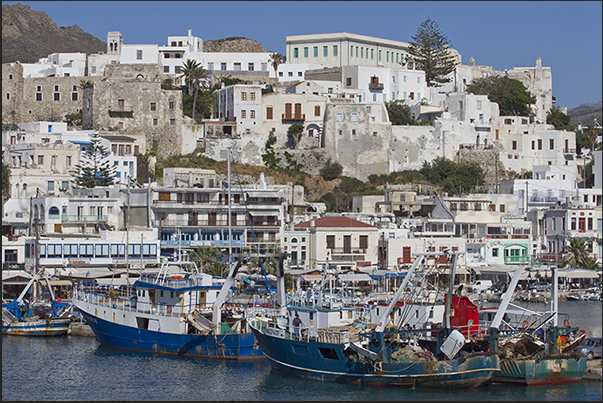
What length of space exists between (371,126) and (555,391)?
154 ft

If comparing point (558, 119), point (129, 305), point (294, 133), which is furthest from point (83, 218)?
point (558, 119)

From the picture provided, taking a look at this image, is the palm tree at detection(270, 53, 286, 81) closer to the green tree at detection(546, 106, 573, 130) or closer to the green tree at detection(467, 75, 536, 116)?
the green tree at detection(467, 75, 536, 116)

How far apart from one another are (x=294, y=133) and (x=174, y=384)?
44670mm

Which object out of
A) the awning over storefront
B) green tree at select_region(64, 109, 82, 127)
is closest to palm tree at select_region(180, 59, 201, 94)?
green tree at select_region(64, 109, 82, 127)

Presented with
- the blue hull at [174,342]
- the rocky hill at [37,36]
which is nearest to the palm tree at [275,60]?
the blue hull at [174,342]

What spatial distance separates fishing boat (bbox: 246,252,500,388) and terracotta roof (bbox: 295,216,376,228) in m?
24.7

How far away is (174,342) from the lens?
38.7 m

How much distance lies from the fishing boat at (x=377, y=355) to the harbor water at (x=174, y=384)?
361mm

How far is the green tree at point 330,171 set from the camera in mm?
74875

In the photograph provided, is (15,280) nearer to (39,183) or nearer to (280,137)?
(39,183)

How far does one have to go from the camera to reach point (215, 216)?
5847 centimetres

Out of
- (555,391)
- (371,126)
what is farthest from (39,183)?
(555,391)

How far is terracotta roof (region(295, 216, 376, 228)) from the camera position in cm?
5978

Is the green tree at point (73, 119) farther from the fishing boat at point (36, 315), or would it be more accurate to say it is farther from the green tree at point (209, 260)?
the fishing boat at point (36, 315)
